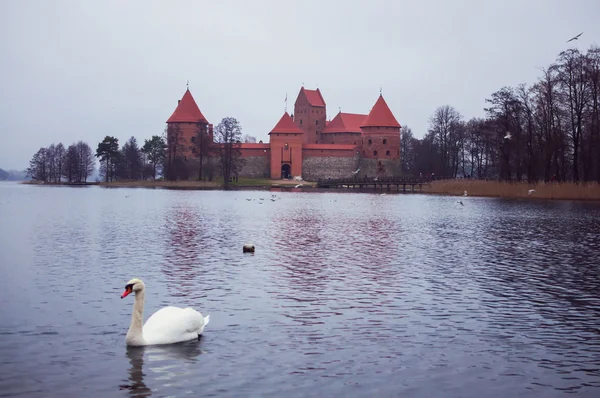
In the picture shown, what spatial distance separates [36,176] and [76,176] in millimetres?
17926

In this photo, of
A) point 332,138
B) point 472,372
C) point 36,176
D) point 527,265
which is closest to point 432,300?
point 472,372

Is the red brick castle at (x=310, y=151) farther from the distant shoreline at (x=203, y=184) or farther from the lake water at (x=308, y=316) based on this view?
the lake water at (x=308, y=316)

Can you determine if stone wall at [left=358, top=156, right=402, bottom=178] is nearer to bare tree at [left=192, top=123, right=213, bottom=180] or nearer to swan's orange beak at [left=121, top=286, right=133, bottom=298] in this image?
bare tree at [left=192, top=123, right=213, bottom=180]

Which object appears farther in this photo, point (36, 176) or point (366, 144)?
point (36, 176)

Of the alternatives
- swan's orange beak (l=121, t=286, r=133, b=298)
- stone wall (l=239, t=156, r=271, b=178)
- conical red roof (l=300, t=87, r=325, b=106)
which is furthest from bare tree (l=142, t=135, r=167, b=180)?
swan's orange beak (l=121, t=286, r=133, b=298)

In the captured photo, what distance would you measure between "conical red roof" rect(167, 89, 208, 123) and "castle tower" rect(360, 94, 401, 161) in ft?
80.1

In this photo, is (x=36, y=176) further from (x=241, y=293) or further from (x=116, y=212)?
(x=241, y=293)

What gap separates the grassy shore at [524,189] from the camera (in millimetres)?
38653

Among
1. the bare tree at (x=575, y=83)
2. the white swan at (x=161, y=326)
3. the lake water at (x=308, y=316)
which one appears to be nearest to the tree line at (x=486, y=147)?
the bare tree at (x=575, y=83)

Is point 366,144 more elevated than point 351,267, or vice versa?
point 366,144

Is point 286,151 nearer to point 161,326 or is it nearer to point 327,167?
point 327,167

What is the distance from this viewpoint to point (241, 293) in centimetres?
1124

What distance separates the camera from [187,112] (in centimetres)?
9838

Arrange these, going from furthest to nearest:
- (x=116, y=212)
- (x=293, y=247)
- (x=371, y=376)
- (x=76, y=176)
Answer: (x=76, y=176) → (x=116, y=212) → (x=293, y=247) → (x=371, y=376)
